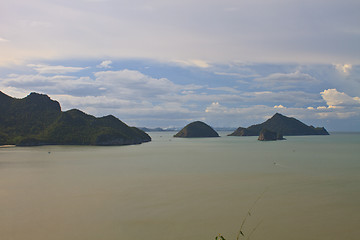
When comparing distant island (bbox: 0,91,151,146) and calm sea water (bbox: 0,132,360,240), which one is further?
distant island (bbox: 0,91,151,146)

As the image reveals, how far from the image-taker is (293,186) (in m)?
36.6

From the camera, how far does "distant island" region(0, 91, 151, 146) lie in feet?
458

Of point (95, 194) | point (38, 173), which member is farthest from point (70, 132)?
point (95, 194)

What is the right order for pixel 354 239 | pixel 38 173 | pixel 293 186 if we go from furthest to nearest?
pixel 38 173 → pixel 293 186 → pixel 354 239

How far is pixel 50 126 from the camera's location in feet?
512

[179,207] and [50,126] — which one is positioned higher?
[50,126]

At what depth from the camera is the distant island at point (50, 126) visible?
139m

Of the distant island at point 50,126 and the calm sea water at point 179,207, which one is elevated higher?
the distant island at point 50,126

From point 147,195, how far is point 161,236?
39.0 feet

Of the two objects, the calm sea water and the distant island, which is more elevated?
the distant island

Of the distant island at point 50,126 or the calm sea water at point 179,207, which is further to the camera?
the distant island at point 50,126

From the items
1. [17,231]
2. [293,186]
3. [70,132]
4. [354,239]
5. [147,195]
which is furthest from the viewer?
[70,132]

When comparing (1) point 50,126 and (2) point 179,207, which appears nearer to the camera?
(2) point 179,207

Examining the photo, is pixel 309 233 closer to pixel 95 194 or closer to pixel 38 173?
pixel 95 194
